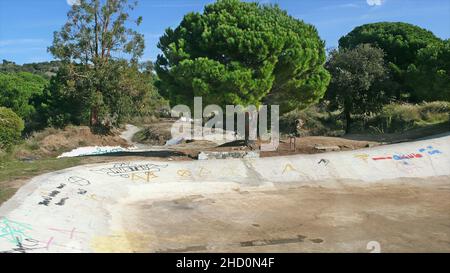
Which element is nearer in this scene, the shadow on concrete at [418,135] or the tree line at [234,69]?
the tree line at [234,69]

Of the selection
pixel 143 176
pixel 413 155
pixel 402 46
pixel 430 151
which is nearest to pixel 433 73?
pixel 402 46

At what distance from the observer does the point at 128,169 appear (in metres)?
17.3

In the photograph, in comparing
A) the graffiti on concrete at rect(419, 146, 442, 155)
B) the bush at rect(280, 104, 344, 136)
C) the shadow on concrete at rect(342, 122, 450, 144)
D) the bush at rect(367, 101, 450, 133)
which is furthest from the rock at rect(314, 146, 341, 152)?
the bush at rect(280, 104, 344, 136)

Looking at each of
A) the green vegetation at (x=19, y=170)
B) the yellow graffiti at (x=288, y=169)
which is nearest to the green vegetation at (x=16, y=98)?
the green vegetation at (x=19, y=170)

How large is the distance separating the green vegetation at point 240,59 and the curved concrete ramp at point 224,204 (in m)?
3.04

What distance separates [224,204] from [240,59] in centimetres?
707

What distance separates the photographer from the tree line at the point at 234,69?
1836 centimetres

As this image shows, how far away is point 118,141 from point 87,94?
Answer: 4.50 metres

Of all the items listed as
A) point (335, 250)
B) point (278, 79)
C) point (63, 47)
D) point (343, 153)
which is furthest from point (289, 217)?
point (63, 47)

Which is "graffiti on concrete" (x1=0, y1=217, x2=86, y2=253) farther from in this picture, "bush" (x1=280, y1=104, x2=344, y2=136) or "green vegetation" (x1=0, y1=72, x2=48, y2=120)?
"green vegetation" (x1=0, y1=72, x2=48, y2=120)

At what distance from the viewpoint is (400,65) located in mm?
38781

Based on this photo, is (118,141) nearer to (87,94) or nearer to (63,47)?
(87,94)

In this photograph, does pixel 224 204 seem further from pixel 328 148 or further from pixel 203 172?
pixel 328 148

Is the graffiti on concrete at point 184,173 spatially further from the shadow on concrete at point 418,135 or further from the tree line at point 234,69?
the shadow on concrete at point 418,135
